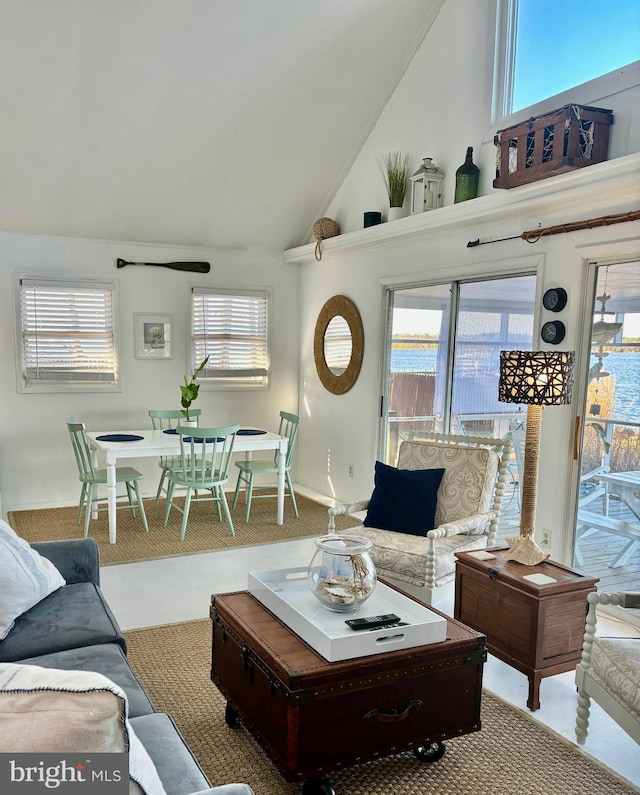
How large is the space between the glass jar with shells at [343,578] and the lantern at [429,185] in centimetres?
303

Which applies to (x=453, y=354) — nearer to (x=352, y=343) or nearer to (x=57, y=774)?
(x=352, y=343)

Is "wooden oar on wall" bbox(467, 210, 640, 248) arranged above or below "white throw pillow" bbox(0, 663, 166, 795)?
above

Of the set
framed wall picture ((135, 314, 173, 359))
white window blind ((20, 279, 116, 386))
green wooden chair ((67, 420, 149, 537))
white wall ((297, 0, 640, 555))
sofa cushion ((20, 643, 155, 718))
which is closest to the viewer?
sofa cushion ((20, 643, 155, 718))

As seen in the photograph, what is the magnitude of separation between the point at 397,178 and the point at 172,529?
323 centimetres

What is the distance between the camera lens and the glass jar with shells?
2336 millimetres

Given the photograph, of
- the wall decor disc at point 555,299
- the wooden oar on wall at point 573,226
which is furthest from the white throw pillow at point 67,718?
A: the wall decor disc at point 555,299

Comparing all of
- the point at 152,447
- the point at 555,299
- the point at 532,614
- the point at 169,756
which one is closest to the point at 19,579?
the point at 169,756

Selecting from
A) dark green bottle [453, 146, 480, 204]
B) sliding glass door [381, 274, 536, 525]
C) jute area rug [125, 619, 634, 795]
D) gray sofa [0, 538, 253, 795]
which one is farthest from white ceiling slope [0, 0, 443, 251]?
jute area rug [125, 619, 634, 795]

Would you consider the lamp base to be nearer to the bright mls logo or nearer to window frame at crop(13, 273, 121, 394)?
the bright mls logo

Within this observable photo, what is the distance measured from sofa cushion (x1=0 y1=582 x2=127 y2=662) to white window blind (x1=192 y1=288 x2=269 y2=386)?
158 inches

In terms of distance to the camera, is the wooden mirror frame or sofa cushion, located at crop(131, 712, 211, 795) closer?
sofa cushion, located at crop(131, 712, 211, 795)

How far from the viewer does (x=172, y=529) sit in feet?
16.8

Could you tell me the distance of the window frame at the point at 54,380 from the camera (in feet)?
18.4

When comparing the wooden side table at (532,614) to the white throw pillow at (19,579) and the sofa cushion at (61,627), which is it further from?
the white throw pillow at (19,579)
